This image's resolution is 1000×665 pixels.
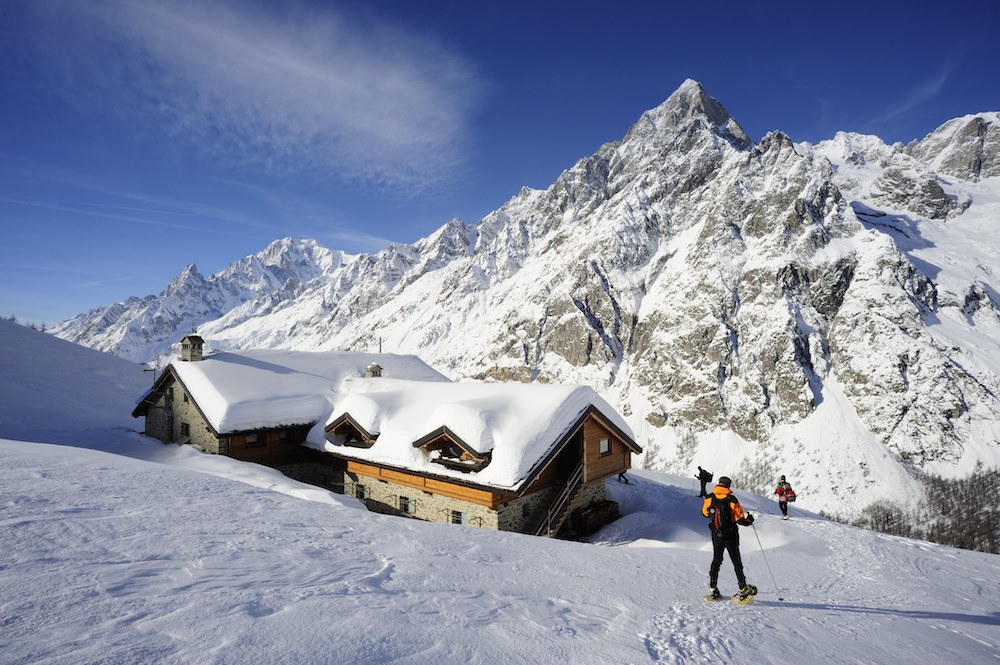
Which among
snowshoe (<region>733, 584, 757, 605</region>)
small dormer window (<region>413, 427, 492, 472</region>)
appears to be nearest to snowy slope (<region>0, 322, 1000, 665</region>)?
snowshoe (<region>733, 584, 757, 605</region>)

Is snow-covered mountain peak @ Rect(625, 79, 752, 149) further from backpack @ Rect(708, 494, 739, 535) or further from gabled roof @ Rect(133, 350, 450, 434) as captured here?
backpack @ Rect(708, 494, 739, 535)

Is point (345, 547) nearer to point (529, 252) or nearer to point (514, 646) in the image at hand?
point (514, 646)

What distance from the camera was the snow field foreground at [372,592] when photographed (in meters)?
4.33

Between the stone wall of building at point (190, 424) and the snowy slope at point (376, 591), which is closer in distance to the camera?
the snowy slope at point (376, 591)

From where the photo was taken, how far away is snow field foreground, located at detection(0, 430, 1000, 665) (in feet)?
14.2

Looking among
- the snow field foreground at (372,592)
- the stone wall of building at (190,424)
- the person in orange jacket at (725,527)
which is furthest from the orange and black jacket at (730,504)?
the stone wall of building at (190,424)

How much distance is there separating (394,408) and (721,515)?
644 inches

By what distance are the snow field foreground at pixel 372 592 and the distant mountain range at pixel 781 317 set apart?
5877cm

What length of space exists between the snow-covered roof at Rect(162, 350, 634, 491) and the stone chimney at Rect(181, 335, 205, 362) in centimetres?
49

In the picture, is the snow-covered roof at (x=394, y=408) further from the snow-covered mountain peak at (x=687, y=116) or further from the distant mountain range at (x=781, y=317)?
the snow-covered mountain peak at (x=687, y=116)

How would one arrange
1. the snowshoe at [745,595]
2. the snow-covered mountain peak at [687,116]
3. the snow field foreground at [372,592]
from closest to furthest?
the snow field foreground at [372,592]
the snowshoe at [745,595]
the snow-covered mountain peak at [687,116]

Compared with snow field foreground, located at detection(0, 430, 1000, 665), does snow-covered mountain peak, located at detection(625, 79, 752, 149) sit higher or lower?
higher

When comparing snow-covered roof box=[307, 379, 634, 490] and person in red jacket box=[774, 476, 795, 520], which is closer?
snow-covered roof box=[307, 379, 634, 490]

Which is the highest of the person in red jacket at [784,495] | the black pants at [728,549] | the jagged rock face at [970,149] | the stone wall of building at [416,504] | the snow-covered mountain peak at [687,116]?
the snow-covered mountain peak at [687,116]
